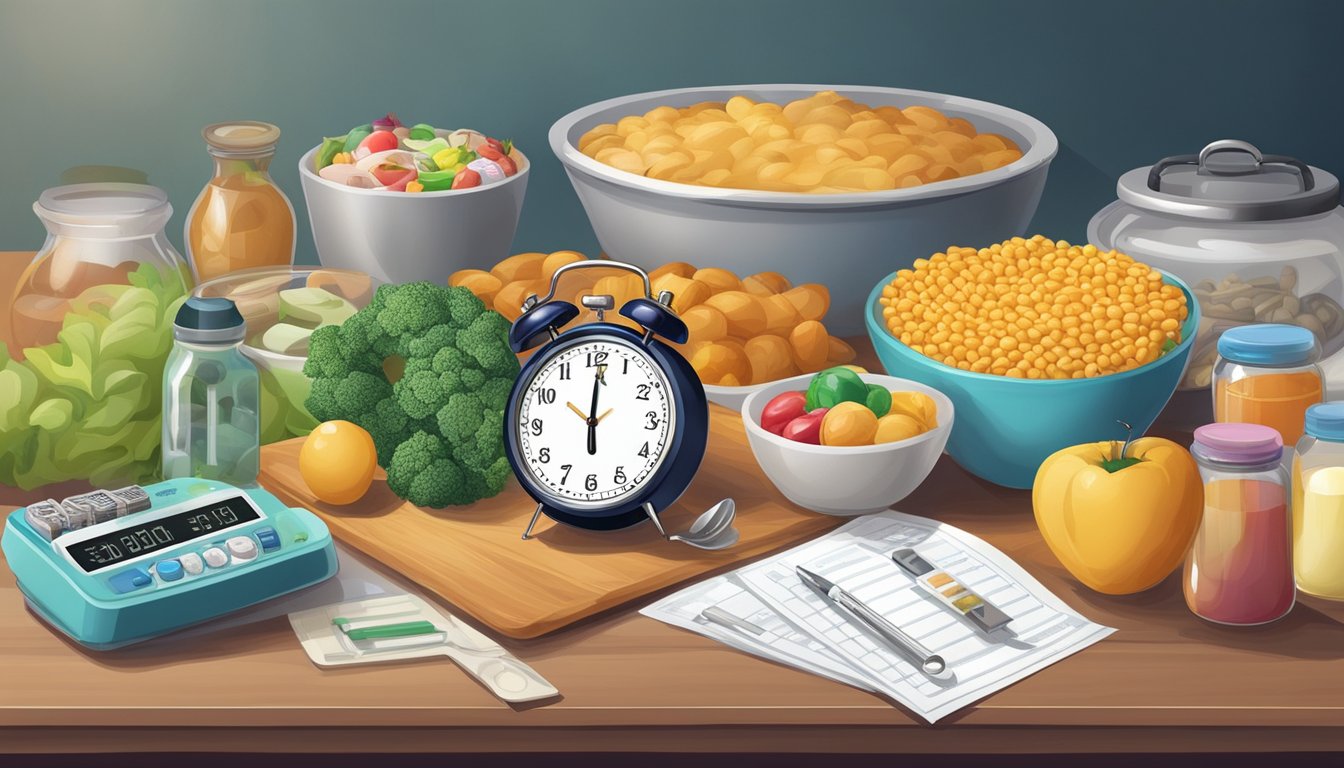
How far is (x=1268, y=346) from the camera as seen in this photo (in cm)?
159

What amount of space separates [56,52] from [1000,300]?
5.88ft

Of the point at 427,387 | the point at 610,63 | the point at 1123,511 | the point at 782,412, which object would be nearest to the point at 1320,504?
the point at 1123,511

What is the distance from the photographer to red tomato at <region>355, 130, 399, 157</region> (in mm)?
2135

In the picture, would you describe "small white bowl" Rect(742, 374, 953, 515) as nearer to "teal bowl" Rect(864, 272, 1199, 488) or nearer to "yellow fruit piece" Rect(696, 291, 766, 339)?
"teal bowl" Rect(864, 272, 1199, 488)

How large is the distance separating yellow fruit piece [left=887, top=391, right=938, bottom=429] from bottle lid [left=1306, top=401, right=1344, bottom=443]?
14.7 inches

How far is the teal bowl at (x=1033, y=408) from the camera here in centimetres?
162

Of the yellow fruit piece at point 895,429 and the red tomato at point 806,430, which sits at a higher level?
the yellow fruit piece at point 895,429

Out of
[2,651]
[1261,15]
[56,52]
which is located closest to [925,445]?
[2,651]

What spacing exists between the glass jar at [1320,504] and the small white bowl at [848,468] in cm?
35

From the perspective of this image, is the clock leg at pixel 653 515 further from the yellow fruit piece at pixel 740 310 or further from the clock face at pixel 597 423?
the yellow fruit piece at pixel 740 310

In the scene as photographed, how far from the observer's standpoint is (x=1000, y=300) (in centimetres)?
167

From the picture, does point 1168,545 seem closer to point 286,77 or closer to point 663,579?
point 663,579

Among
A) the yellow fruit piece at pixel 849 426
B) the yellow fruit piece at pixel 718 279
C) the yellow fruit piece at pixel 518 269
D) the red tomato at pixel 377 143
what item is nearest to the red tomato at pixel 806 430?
the yellow fruit piece at pixel 849 426

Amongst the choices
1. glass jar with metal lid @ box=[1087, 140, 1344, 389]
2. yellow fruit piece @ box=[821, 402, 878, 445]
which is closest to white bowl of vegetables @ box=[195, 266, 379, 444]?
yellow fruit piece @ box=[821, 402, 878, 445]
